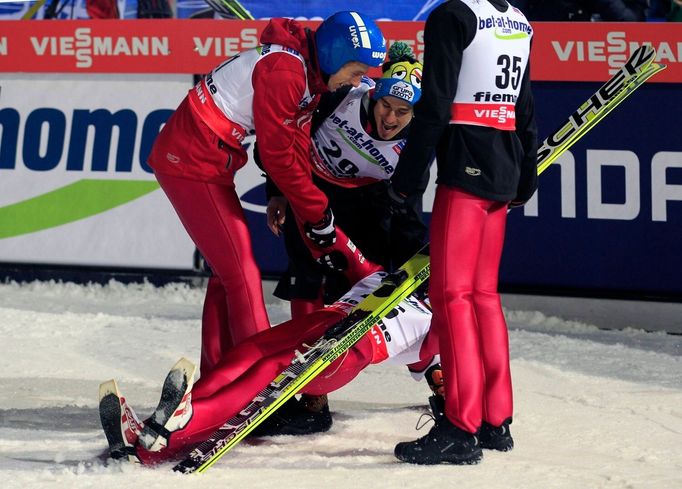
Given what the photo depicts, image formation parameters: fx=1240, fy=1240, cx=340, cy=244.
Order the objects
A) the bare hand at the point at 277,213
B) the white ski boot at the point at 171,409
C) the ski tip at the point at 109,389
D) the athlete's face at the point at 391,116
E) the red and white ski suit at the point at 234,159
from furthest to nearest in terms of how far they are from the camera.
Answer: the bare hand at the point at 277,213
the athlete's face at the point at 391,116
the red and white ski suit at the point at 234,159
the ski tip at the point at 109,389
the white ski boot at the point at 171,409

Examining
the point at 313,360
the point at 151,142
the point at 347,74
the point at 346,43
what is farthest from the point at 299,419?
the point at 151,142

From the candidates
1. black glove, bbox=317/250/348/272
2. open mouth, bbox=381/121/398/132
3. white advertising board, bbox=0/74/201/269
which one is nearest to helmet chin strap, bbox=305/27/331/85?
open mouth, bbox=381/121/398/132

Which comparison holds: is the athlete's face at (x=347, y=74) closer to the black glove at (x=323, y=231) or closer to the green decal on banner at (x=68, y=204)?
the black glove at (x=323, y=231)

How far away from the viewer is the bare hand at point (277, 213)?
534 cm

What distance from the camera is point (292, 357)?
4.60 metres

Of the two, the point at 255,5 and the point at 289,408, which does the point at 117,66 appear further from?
the point at 289,408

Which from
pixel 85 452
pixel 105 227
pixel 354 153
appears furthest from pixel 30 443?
pixel 105 227

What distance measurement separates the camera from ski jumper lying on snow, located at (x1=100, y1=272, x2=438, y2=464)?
426 centimetres

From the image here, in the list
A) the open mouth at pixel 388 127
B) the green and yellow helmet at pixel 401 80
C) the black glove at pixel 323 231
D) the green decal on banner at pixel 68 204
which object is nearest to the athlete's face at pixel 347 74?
the green and yellow helmet at pixel 401 80

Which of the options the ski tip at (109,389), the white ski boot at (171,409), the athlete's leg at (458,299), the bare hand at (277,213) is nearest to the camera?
the white ski boot at (171,409)

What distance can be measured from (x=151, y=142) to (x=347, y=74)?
347cm

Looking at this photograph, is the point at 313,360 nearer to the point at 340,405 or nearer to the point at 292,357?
the point at 292,357

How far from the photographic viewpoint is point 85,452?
457cm

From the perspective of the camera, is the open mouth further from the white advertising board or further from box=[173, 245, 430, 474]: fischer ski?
the white advertising board
